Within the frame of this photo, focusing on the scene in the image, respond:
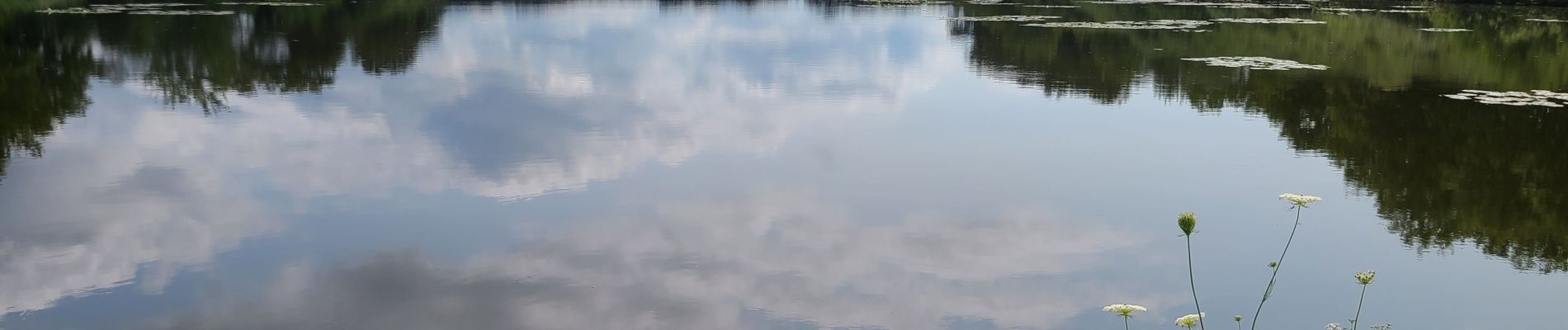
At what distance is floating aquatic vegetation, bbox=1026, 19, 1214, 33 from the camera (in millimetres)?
27241

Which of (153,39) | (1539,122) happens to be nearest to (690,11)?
(153,39)

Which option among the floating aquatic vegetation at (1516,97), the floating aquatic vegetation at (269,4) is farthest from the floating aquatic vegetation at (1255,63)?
the floating aquatic vegetation at (269,4)

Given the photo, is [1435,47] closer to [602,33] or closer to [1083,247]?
[602,33]

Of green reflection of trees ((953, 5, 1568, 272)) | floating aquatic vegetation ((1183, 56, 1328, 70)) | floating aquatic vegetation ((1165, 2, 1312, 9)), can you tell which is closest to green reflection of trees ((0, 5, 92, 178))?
green reflection of trees ((953, 5, 1568, 272))

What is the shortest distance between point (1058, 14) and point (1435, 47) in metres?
13.4

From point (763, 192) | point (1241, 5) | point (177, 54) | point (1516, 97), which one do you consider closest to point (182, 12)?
point (177, 54)

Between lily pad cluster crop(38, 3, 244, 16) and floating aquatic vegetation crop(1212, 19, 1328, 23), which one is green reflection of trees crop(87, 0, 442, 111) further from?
floating aquatic vegetation crop(1212, 19, 1328, 23)

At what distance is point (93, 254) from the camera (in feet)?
23.9

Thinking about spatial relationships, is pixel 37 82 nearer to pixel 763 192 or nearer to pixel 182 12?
pixel 763 192

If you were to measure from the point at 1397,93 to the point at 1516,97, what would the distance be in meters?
1.18

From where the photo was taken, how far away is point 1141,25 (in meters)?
28.6

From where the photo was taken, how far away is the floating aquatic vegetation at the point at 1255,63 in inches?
703

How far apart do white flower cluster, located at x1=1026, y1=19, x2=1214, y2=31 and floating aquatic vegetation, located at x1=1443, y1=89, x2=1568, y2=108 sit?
11782 mm

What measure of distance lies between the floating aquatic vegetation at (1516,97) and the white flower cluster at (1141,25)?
11782 millimetres
